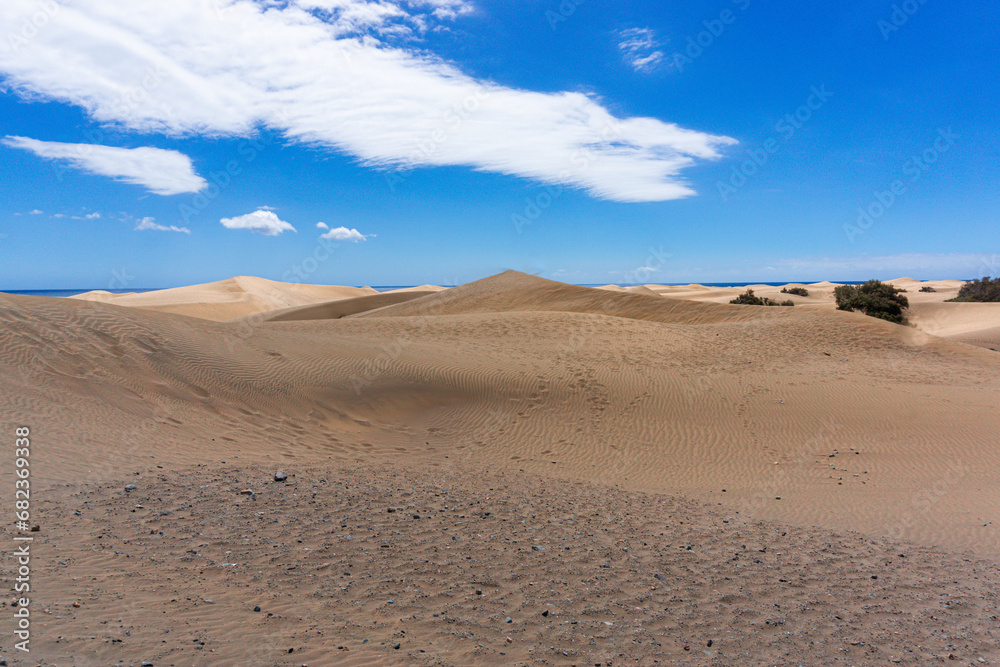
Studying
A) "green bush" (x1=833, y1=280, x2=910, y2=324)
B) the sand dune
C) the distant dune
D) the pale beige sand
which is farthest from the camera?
the pale beige sand

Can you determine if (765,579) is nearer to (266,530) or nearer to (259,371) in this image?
(266,530)

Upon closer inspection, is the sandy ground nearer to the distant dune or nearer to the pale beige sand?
the distant dune

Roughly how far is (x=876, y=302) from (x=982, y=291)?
73.9ft

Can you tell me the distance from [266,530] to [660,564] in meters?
4.55

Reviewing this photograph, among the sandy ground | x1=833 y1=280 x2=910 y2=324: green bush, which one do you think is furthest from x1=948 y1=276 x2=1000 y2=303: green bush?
the sandy ground

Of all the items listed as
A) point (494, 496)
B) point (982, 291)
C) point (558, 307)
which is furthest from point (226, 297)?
point (982, 291)

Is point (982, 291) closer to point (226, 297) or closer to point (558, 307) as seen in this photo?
point (558, 307)

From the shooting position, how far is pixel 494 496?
7.91 metres

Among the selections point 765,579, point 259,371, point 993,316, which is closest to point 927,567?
point 765,579

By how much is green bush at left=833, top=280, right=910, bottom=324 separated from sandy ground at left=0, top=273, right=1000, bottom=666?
13.6 meters

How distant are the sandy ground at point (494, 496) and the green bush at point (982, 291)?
34419 millimetres

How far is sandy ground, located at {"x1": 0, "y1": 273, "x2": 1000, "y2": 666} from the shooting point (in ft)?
14.8

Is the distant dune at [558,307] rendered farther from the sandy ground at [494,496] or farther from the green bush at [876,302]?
A: the sandy ground at [494,496]

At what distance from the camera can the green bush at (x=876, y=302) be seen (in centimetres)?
2967
